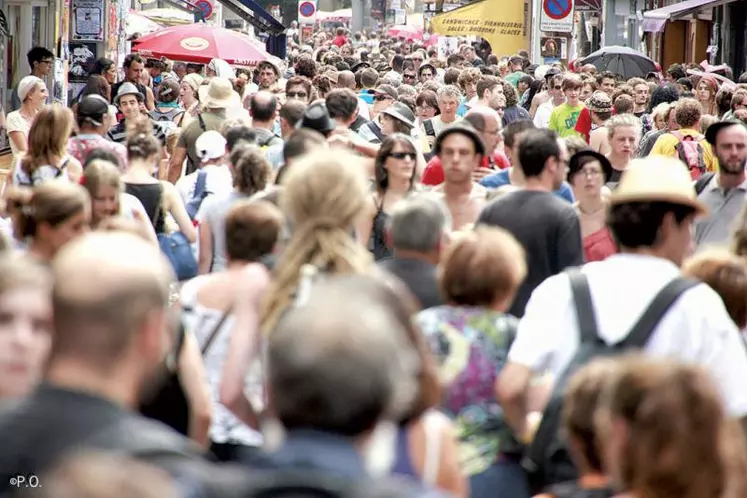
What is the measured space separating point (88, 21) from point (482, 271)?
630 inches

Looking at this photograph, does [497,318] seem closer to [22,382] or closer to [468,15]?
[22,382]

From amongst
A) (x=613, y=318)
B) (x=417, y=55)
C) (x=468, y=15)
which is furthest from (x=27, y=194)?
(x=468, y=15)

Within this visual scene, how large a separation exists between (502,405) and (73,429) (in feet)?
6.33

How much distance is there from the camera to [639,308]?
4555 millimetres

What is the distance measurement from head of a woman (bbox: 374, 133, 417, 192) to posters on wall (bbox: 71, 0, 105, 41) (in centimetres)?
1276

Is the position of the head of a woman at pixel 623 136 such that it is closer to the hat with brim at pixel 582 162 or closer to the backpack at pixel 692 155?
the backpack at pixel 692 155

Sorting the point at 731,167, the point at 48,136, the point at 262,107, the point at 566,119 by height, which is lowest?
the point at 731,167

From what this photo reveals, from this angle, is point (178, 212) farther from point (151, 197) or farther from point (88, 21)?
point (88, 21)

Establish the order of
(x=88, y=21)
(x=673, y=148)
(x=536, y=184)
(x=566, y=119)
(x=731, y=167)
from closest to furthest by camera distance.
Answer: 1. (x=536, y=184)
2. (x=731, y=167)
3. (x=673, y=148)
4. (x=566, y=119)
5. (x=88, y=21)

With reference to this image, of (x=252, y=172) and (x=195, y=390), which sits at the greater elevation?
(x=252, y=172)

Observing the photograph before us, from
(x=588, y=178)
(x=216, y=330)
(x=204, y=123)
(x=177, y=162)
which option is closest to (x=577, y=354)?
(x=216, y=330)

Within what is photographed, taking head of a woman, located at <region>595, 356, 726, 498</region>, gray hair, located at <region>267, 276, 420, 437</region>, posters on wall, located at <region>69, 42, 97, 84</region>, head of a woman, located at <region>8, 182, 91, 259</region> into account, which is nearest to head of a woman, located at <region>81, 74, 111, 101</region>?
posters on wall, located at <region>69, 42, 97, 84</region>

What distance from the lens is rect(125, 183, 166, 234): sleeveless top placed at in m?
8.09

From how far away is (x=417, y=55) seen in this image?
2569 cm
